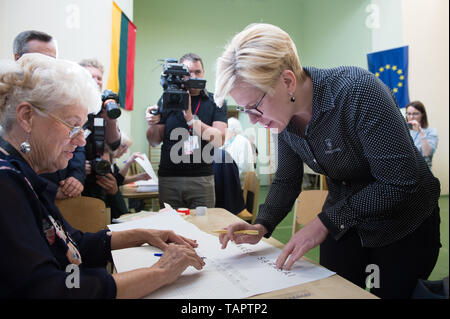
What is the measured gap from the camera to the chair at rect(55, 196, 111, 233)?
1606 millimetres

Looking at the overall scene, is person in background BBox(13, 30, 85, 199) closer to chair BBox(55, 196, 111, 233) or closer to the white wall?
chair BBox(55, 196, 111, 233)

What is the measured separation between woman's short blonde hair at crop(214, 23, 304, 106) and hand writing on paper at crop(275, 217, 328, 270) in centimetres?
43

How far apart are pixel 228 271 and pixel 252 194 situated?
2.16 meters

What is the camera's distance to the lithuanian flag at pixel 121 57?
4.08m

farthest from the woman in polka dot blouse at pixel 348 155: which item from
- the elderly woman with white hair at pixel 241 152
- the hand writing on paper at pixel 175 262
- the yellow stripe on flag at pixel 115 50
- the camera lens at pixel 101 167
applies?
the yellow stripe on flag at pixel 115 50

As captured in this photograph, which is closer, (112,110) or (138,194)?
(112,110)

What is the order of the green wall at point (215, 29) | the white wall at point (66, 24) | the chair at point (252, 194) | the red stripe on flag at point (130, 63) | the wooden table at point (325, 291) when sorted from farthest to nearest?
the green wall at point (215, 29) → the red stripe on flag at point (130, 63) → the chair at point (252, 194) → the white wall at point (66, 24) → the wooden table at point (325, 291)

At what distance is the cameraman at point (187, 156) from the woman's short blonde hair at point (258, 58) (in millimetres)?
1140

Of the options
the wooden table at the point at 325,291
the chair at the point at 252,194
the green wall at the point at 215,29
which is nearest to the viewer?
the wooden table at the point at 325,291

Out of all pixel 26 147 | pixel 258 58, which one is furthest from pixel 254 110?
pixel 26 147

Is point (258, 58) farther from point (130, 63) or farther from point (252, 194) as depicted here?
point (130, 63)

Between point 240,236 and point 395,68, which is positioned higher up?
point 395,68

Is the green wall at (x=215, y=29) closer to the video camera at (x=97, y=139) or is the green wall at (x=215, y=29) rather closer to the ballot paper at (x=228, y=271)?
the video camera at (x=97, y=139)

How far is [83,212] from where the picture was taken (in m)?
1.62
